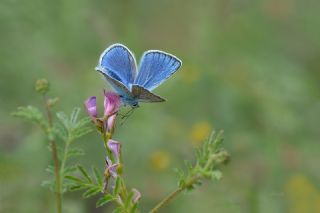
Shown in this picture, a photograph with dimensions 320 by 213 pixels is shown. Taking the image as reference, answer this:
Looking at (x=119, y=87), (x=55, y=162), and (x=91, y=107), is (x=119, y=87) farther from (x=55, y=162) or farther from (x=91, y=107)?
(x=55, y=162)

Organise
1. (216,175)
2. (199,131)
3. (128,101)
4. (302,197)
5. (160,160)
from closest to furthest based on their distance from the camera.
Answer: (216,175) < (128,101) < (302,197) < (160,160) < (199,131)

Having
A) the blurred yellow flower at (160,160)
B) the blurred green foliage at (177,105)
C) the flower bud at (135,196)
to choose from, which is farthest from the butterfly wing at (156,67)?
the blurred yellow flower at (160,160)

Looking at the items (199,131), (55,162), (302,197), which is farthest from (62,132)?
(199,131)

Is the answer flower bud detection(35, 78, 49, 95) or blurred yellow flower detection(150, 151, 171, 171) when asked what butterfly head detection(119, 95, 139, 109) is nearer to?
flower bud detection(35, 78, 49, 95)

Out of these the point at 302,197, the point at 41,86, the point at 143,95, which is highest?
the point at 41,86

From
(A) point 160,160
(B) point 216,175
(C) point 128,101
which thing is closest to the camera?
(B) point 216,175

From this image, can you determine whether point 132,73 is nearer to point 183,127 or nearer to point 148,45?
point 183,127
